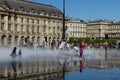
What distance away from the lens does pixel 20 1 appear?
9875cm

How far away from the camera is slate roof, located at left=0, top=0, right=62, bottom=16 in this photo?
307ft

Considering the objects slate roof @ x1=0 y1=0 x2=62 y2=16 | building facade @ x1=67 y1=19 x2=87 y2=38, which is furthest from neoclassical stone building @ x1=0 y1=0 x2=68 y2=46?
building facade @ x1=67 y1=19 x2=87 y2=38

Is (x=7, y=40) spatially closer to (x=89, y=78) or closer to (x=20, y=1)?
(x=20, y=1)

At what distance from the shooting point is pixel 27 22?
342 ft

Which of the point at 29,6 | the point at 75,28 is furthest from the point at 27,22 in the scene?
the point at 75,28

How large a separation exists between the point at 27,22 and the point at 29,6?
5029mm

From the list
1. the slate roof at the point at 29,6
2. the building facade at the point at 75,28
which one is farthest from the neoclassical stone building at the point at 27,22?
the building facade at the point at 75,28

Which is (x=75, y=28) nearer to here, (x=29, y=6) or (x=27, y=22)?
(x=27, y=22)

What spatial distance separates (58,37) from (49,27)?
238 inches

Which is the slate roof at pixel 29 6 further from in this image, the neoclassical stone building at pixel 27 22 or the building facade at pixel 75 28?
the building facade at pixel 75 28

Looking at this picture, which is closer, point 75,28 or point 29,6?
point 29,6

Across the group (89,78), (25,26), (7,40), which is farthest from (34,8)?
(89,78)

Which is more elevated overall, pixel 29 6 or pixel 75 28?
pixel 29 6

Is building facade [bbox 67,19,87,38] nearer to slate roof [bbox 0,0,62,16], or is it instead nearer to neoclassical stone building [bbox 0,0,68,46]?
neoclassical stone building [bbox 0,0,68,46]
